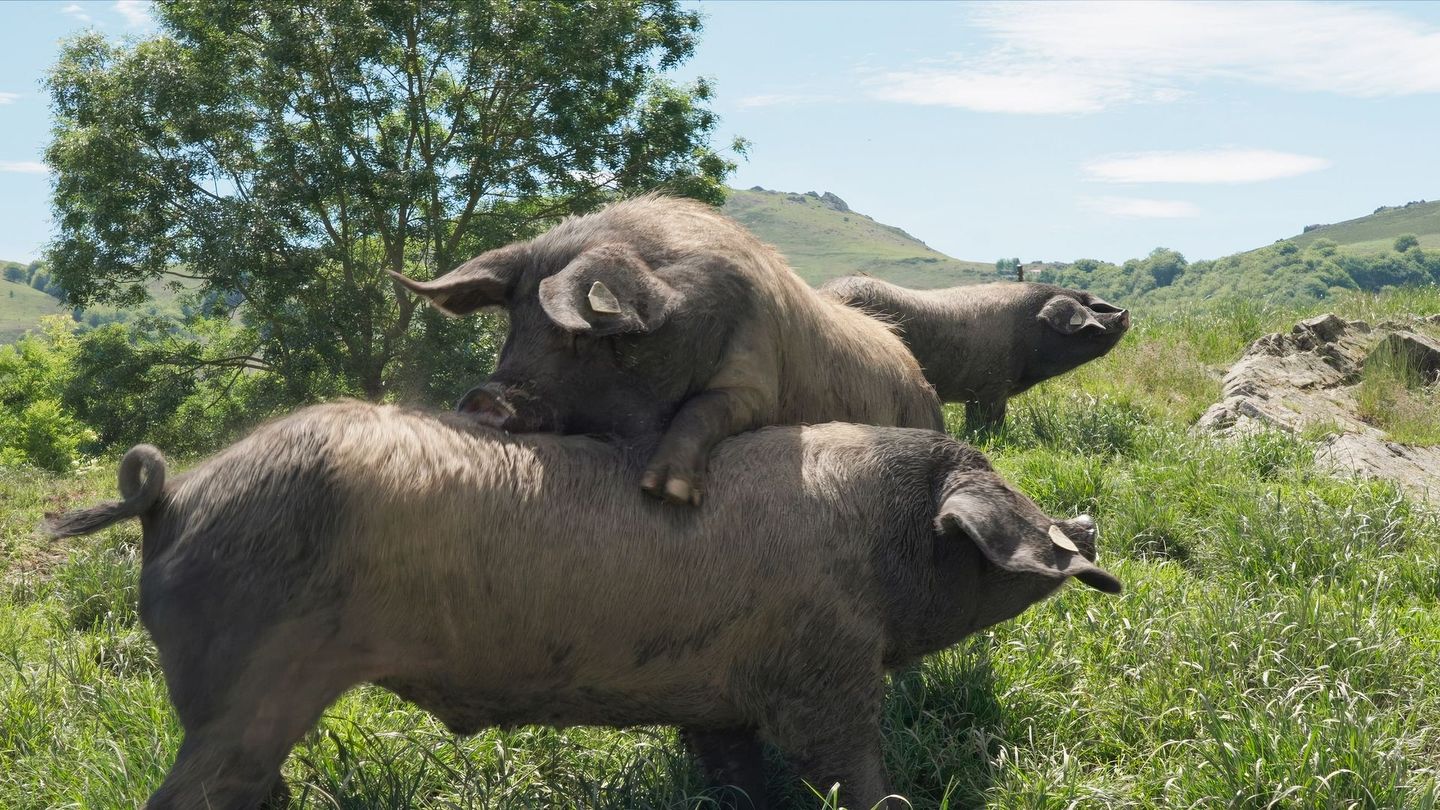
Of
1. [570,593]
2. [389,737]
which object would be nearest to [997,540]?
[570,593]

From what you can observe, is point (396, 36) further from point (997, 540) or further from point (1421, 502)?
point (997, 540)

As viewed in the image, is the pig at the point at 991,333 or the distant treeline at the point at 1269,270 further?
the distant treeline at the point at 1269,270

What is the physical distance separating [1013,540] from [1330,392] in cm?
929

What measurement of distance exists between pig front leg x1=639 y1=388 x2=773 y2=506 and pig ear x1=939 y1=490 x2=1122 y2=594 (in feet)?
2.54

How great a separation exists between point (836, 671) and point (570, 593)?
0.95m

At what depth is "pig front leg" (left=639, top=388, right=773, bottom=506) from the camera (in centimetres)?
369

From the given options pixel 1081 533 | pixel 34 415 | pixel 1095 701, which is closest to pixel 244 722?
pixel 1081 533

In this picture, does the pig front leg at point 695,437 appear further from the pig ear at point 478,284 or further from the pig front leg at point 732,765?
the pig front leg at point 732,765

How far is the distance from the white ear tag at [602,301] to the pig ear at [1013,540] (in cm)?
132

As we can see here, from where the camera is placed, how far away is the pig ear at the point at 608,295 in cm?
371

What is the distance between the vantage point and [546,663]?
11.8 feet

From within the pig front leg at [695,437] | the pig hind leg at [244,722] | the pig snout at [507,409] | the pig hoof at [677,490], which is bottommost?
the pig hind leg at [244,722]

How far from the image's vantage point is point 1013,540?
391 cm

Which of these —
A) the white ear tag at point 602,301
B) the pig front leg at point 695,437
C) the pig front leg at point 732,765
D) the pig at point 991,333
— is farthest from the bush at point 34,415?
the white ear tag at point 602,301
